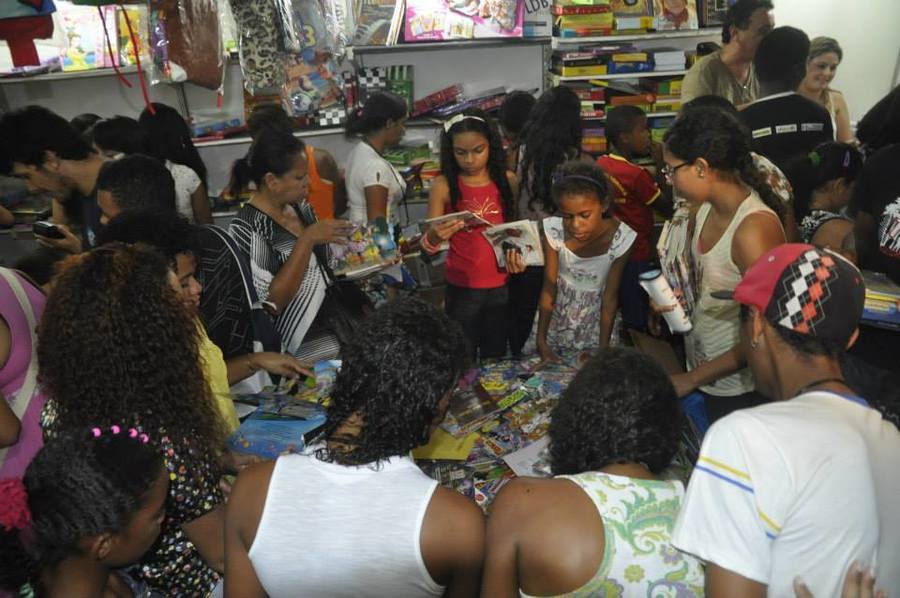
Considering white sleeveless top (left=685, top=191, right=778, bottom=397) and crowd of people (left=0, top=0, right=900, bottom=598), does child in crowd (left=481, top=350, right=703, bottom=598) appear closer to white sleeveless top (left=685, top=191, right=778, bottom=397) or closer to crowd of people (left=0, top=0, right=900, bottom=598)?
crowd of people (left=0, top=0, right=900, bottom=598)

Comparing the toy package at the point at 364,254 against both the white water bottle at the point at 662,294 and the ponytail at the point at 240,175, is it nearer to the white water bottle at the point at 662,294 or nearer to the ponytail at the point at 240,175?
the ponytail at the point at 240,175

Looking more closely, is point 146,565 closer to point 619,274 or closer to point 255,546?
point 255,546

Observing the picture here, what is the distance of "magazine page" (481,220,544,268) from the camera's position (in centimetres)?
265

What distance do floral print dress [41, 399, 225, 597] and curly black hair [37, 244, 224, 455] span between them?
31 mm

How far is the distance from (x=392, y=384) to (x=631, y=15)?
4281 millimetres

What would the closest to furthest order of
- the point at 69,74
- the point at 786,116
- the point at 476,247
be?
the point at 476,247
the point at 786,116
the point at 69,74

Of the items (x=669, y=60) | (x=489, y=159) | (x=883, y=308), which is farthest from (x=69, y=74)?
(x=883, y=308)

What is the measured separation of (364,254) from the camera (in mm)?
2539

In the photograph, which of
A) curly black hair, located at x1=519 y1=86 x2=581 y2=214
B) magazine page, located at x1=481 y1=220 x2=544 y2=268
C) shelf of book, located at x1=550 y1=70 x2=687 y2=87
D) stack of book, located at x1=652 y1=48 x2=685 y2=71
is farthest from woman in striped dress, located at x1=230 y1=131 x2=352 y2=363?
stack of book, located at x1=652 y1=48 x2=685 y2=71

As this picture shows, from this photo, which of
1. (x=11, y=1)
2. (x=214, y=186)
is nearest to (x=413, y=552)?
(x=11, y=1)

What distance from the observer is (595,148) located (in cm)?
473

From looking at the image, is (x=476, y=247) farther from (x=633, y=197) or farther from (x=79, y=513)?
(x=79, y=513)

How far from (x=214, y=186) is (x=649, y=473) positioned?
4646 mm

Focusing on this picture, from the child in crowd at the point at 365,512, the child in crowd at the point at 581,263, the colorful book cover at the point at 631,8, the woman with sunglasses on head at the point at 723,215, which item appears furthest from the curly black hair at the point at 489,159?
Result: the colorful book cover at the point at 631,8
